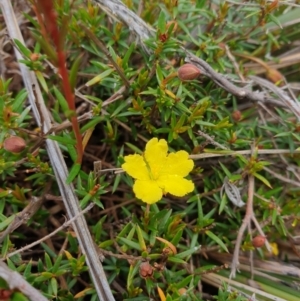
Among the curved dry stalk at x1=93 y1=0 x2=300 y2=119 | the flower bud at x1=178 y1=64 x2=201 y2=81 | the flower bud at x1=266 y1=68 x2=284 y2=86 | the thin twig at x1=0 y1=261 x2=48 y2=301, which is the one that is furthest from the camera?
the flower bud at x1=266 y1=68 x2=284 y2=86

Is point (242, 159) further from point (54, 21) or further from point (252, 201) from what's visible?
point (54, 21)

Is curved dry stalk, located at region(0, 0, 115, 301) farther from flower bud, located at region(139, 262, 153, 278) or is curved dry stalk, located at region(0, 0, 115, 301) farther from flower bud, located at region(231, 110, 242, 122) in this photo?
flower bud, located at region(231, 110, 242, 122)

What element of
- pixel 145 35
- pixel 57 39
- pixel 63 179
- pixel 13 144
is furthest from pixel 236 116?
pixel 57 39

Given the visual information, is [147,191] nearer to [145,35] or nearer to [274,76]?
[145,35]

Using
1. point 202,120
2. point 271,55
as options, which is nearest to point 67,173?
point 202,120

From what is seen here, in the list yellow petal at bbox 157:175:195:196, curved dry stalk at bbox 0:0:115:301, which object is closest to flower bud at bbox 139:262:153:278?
curved dry stalk at bbox 0:0:115:301

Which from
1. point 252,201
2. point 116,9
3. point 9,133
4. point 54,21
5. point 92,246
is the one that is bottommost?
point 252,201

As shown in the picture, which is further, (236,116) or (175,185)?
(236,116)

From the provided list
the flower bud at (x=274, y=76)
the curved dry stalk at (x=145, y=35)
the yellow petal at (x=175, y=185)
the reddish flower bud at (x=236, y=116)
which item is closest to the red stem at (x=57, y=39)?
the yellow petal at (x=175, y=185)
